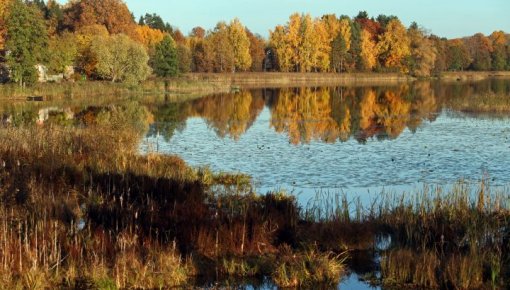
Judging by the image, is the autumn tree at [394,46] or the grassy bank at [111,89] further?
the autumn tree at [394,46]

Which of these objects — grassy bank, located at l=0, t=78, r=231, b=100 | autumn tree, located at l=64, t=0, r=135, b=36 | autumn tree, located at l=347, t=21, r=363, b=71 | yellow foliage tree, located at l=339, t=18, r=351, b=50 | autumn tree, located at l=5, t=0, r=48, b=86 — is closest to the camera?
autumn tree, located at l=5, t=0, r=48, b=86

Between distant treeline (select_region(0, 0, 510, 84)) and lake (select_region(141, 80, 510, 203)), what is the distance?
1837 cm

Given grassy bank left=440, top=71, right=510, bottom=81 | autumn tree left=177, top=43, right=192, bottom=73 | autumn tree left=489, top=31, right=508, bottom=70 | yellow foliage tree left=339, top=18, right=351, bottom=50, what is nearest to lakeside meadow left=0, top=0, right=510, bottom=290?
autumn tree left=177, top=43, right=192, bottom=73

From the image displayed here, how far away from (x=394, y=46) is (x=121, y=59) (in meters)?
64.7

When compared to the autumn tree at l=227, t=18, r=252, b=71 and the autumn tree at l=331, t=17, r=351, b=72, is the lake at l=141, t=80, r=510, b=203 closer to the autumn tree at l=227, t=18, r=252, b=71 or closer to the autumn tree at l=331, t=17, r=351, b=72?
the autumn tree at l=227, t=18, r=252, b=71

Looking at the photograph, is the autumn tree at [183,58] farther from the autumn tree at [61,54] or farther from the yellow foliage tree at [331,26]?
the yellow foliage tree at [331,26]

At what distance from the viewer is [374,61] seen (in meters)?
110

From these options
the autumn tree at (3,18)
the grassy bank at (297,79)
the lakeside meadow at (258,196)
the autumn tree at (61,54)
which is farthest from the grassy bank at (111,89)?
the autumn tree at (3,18)

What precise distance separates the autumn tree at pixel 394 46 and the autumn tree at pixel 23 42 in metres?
74.0

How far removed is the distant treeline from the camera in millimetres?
54375

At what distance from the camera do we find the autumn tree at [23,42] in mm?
51062

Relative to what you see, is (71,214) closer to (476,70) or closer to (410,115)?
(410,115)

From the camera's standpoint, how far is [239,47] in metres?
93.5

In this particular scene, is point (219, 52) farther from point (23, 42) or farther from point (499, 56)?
point (499, 56)
